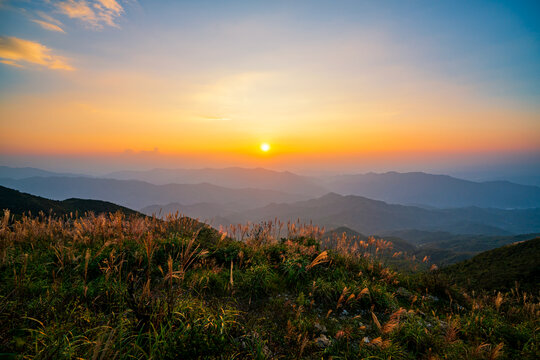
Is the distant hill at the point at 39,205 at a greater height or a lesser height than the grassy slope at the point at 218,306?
lesser

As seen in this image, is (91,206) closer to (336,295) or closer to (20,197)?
(20,197)

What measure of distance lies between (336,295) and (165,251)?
4.73m

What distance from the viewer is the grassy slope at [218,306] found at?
266 centimetres

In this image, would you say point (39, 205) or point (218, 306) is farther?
point (39, 205)

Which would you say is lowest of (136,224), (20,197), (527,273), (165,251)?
(527,273)

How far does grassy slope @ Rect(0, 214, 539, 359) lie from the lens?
2.66 m

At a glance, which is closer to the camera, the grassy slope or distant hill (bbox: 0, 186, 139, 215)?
the grassy slope

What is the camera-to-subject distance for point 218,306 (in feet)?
13.3

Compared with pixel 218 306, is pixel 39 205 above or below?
below

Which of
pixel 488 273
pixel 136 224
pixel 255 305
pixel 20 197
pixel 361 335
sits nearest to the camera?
pixel 361 335

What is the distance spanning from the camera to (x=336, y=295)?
18.0 ft

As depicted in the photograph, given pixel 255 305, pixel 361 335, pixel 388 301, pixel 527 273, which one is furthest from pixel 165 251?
pixel 527 273

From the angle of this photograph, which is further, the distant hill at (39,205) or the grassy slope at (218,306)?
the distant hill at (39,205)

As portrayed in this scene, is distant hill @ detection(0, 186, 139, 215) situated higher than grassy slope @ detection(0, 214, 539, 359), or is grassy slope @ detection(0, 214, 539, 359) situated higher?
grassy slope @ detection(0, 214, 539, 359)
